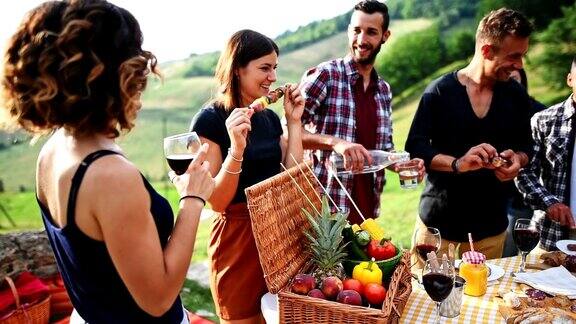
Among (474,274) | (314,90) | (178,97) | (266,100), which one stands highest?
(266,100)

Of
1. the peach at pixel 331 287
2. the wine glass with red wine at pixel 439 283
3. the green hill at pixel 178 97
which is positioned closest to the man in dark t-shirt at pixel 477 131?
the wine glass with red wine at pixel 439 283

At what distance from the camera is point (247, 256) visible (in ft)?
8.38

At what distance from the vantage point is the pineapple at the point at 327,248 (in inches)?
83.1

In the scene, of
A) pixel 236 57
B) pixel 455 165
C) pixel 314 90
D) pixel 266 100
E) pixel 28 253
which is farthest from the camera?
pixel 28 253

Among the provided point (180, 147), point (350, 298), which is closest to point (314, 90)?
point (180, 147)

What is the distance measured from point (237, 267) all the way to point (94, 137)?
4.30ft

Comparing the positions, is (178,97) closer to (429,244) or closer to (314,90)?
(314,90)

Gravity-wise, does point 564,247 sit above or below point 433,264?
below

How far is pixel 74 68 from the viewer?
133cm

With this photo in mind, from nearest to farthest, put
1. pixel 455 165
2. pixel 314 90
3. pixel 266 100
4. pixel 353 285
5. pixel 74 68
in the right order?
pixel 74 68, pixel 353 285, pixel 266 100, pixel 455 165, pixel 314 90

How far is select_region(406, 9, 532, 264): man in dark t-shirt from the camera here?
312 centimetres

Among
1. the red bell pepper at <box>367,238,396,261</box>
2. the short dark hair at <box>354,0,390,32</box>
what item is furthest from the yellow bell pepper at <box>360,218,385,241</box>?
the short dark hair at <box>354,0,390,32</box>

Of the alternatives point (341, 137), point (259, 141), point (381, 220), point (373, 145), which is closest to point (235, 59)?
point (259, 141)

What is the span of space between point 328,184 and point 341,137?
0.35 meters
